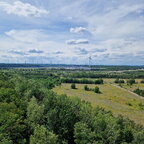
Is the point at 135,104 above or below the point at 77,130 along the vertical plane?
below

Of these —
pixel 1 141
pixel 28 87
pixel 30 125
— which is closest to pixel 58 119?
pixel 30 125

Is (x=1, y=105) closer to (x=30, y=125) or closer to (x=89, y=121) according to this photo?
(x=30, y=125)

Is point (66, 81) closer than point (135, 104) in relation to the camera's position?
No

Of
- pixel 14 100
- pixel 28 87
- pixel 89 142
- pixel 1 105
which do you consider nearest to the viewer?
pixel 89 142

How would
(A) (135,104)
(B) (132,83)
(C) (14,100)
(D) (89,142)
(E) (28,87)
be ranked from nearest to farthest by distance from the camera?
(D) (89,142)
(C) (14,100)
(E) (28,87)
(A) (135,104)
(B) (132,83)

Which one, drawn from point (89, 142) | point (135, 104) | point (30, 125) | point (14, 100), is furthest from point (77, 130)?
point (135, 104)

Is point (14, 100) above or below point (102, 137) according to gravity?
above

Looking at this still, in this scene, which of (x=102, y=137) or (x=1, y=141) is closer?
(x=1, y=141)

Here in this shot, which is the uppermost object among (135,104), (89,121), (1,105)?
(1,105)

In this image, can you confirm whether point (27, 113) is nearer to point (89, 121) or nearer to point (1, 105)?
point (1, 105)
